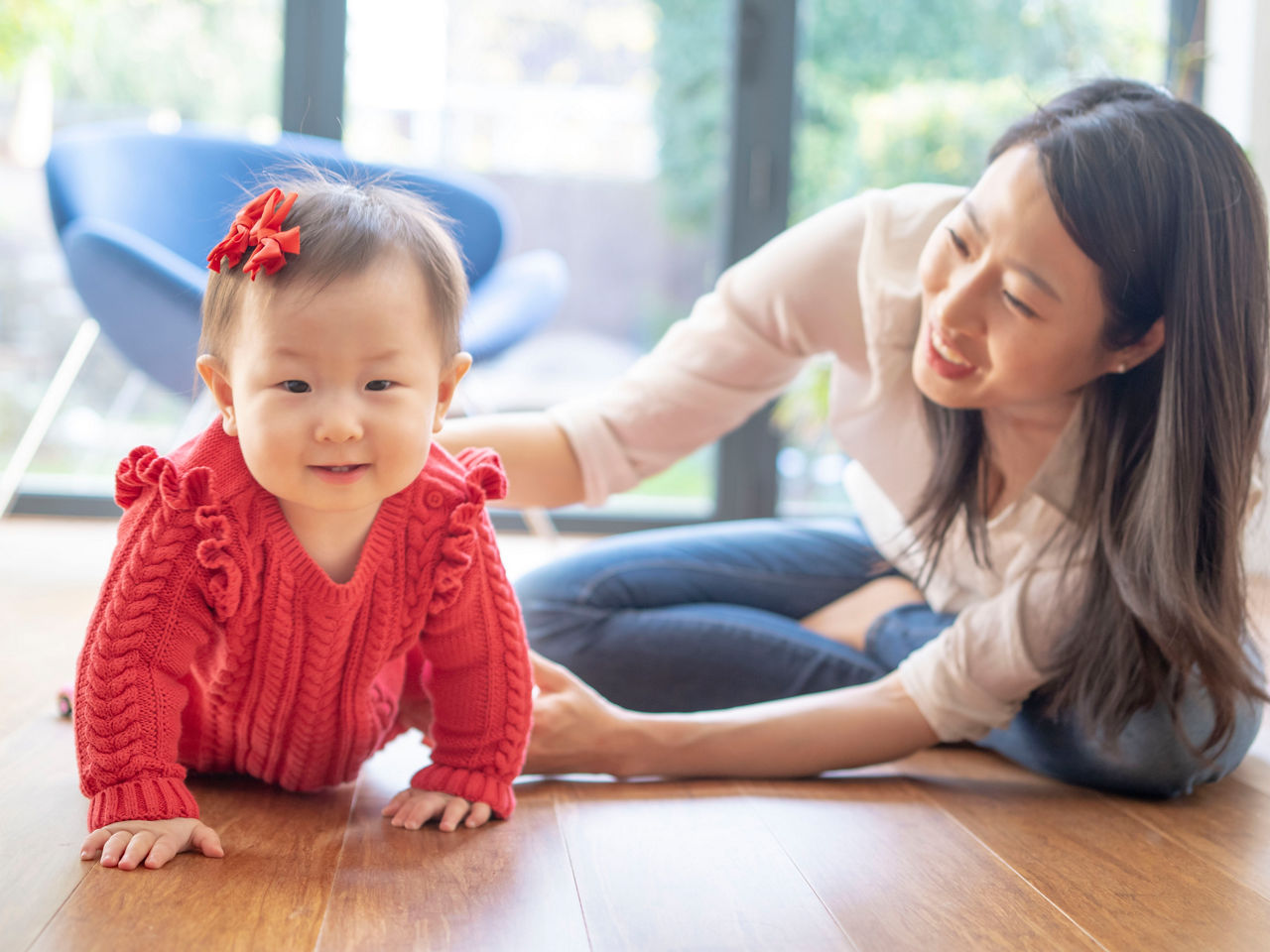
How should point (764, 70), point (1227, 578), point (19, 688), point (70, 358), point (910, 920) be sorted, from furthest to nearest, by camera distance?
point (764, 70)
point (70, 358)
point (19, 688)
point (1227, 578)
point (910, 920)

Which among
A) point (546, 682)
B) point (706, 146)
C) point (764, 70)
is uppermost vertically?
point (764, 70)

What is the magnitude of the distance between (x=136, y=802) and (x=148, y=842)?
0.03 m

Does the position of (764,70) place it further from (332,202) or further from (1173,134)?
(332,202)

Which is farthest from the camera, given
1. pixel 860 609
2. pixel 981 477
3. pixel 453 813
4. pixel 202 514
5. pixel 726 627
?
pixel 860 609

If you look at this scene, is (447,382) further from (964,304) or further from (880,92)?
(880,92)

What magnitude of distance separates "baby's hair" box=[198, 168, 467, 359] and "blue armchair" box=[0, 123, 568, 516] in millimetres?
1195

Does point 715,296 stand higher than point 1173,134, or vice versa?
point 1173,134

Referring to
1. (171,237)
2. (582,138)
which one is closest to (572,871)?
(171,237)

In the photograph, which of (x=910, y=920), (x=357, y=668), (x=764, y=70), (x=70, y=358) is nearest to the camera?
(x=910, y=920)

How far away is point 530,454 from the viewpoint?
4.46 ft

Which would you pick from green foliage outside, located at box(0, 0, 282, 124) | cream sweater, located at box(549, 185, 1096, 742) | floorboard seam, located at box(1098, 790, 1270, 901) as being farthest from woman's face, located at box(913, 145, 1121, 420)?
green foliage outside, located at box(0, 0, 282, 124)

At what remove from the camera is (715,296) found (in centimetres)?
144

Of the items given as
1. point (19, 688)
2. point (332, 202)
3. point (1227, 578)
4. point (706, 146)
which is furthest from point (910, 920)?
point (706, 146)

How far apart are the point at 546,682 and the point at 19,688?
0.70m
